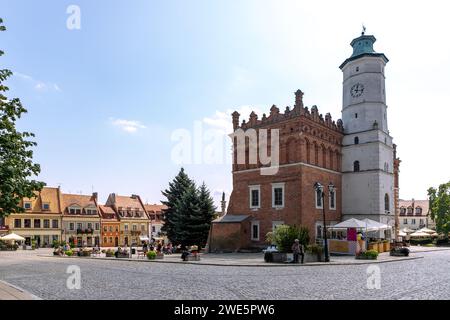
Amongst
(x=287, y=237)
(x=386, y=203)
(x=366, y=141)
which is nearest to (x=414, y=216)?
(x=386, y=203)

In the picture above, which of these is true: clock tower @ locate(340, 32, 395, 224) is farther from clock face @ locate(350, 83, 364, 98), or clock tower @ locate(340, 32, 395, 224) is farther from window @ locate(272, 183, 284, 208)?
window @ locate(272, 183, 284, 208)

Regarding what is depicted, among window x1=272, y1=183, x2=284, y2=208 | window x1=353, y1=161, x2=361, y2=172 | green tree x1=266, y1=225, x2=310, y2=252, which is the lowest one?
green tree x1=266, y1=225, x2=310, y2=252

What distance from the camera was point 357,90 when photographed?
40.5 m

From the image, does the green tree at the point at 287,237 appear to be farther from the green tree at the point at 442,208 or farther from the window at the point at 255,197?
the green tree at the point at 442,208

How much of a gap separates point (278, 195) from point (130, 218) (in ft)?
136

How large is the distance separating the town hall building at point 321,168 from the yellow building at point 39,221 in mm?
35501

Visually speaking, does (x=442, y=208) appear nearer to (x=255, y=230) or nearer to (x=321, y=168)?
(x=321, y=168)

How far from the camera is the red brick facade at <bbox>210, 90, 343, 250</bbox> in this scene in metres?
34.1

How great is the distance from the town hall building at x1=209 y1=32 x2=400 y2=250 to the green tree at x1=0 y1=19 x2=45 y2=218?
24.1m

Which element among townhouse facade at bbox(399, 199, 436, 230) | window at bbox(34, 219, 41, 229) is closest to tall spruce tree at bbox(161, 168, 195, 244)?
window at bbox(34, 219, 41, 229)

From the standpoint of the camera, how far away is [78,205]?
212 feet
